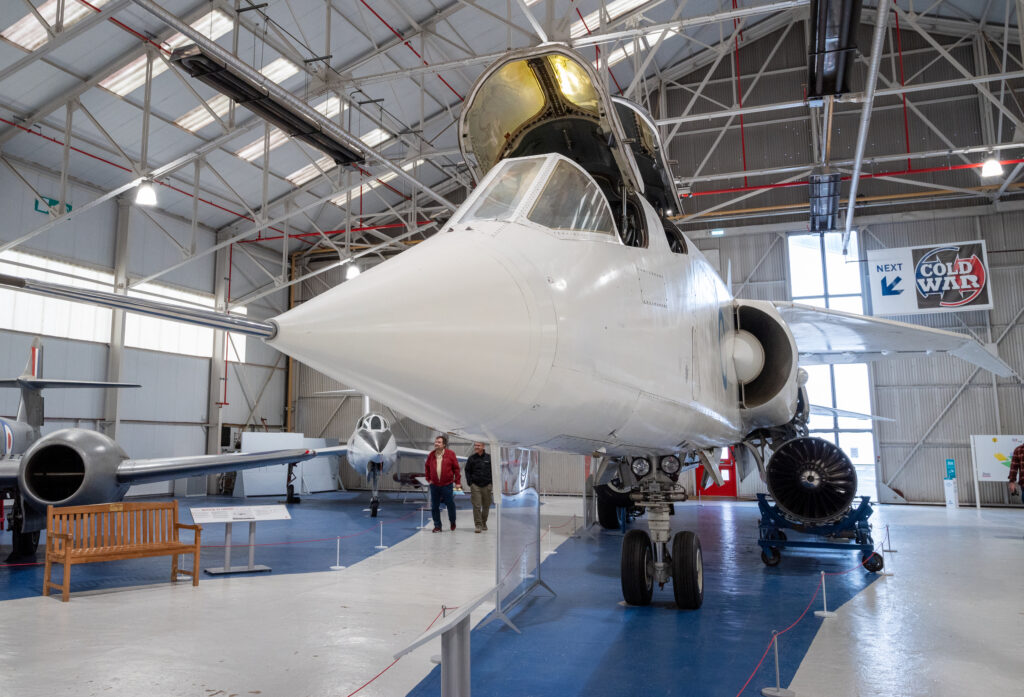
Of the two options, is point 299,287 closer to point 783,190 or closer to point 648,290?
point 783,190

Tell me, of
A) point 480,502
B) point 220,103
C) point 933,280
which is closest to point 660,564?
point 480,502

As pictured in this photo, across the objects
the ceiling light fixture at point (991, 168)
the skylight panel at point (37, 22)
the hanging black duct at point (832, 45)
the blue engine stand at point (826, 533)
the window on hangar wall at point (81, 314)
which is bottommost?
the blue engine stand at point (826, 533)

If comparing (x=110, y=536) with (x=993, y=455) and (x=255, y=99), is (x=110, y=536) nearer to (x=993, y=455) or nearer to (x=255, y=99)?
(x=255, y=99)

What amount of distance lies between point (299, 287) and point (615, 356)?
26678 mm

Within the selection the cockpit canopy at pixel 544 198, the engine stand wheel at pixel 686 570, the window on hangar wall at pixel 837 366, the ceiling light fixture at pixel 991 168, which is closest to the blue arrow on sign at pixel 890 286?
the window on hangar wall at pixel 837 366

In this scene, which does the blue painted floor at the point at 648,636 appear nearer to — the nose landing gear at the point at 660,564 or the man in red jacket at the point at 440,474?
the nose landing gear at the point at 660,564

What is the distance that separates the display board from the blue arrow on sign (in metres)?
4.54

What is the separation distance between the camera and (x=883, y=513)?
1695 cm

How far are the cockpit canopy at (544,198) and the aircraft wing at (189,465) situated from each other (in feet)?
22.5

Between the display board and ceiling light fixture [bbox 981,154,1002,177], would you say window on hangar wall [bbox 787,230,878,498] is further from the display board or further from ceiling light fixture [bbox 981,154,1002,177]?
ceiling light fixture [bbox 981,154,1002,177]

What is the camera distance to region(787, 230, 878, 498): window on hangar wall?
2097cm

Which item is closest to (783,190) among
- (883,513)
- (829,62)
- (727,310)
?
(883,513)

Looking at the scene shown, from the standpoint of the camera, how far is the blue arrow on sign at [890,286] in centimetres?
1961

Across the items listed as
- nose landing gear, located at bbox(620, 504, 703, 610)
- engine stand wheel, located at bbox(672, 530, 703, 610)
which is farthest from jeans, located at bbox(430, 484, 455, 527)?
engine stand wheel, located at bbox(672, 530, 703, 610)
